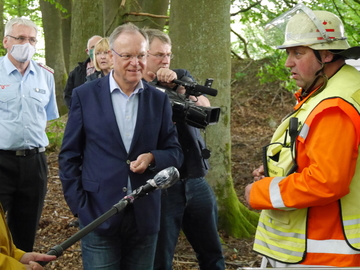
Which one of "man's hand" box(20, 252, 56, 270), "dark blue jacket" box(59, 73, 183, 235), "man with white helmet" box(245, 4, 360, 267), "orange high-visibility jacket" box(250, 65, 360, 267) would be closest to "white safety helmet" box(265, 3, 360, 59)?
"man with white helmet" box(245, 4, 360, 267)

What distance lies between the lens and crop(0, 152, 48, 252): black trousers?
478cm

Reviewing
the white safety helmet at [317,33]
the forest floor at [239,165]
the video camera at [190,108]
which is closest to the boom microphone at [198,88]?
the video camera at [190,108]

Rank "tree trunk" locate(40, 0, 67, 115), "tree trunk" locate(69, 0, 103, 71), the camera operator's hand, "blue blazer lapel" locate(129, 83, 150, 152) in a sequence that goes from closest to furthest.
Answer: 1. "blue blazer lapel" locate(129, 83, 150, 152)
2. the camera operator's hand
3. "tree trunk" locate(69, 0, 103, 71)
4. "tree trunk" locate(40, 0, 67, 115)

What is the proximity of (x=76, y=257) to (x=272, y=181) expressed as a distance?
324 centimetres

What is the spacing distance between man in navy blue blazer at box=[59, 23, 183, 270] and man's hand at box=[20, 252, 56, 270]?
0.47 m

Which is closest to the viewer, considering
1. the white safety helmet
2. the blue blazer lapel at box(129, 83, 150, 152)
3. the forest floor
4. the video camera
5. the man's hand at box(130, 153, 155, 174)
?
the white safety helmet

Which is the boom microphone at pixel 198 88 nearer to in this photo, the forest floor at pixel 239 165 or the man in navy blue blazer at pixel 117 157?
the man in navy blue blazer at pixel 117 157

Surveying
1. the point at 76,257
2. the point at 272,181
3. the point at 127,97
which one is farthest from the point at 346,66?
the point at 76,257

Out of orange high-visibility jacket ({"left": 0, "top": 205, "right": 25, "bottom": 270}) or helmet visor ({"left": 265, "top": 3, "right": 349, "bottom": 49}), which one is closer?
orange high-visibility jacket ({"left": 0, "top": 205, "right": 25, "bottom": 270})

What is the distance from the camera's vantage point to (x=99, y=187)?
341cm

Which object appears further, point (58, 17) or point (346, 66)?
point (58, 17)

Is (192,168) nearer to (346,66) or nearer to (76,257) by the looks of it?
(346,66)

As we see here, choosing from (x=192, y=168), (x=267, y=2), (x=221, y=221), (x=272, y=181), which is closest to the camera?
(x=272, y=181)

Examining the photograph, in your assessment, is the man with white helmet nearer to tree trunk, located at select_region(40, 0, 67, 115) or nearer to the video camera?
the video camera
